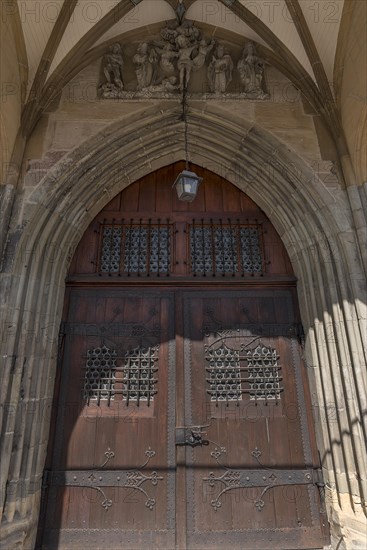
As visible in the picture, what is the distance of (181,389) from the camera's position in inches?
131

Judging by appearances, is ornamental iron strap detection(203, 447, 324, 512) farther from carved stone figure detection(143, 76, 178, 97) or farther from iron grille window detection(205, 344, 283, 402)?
carved stone figure detection(143, 76, 178, 97)

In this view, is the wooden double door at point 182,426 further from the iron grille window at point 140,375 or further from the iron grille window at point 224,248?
the iron grille window at point 224,248

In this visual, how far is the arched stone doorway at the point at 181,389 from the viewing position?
3.00 m

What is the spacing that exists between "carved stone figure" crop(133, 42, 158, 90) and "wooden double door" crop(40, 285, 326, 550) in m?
2.29

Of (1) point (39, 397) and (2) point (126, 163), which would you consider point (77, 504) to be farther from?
(2) point (126, 163)

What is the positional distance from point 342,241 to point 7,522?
11.5 feet

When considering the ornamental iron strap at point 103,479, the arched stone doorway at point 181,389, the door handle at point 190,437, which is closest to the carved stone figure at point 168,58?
the arched stone doorway at point 181,389

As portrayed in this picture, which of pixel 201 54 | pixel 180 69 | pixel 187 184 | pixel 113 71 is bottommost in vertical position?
pixel 187 184

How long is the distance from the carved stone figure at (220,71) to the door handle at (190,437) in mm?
3464

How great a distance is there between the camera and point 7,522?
264 cm

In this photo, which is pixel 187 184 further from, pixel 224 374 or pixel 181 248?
pixel 224 374

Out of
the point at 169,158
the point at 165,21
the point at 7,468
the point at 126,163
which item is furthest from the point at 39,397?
the point at 165,21

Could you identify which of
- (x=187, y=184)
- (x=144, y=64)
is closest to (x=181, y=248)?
(x=187, y=184)

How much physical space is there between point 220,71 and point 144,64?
2.79 feet
